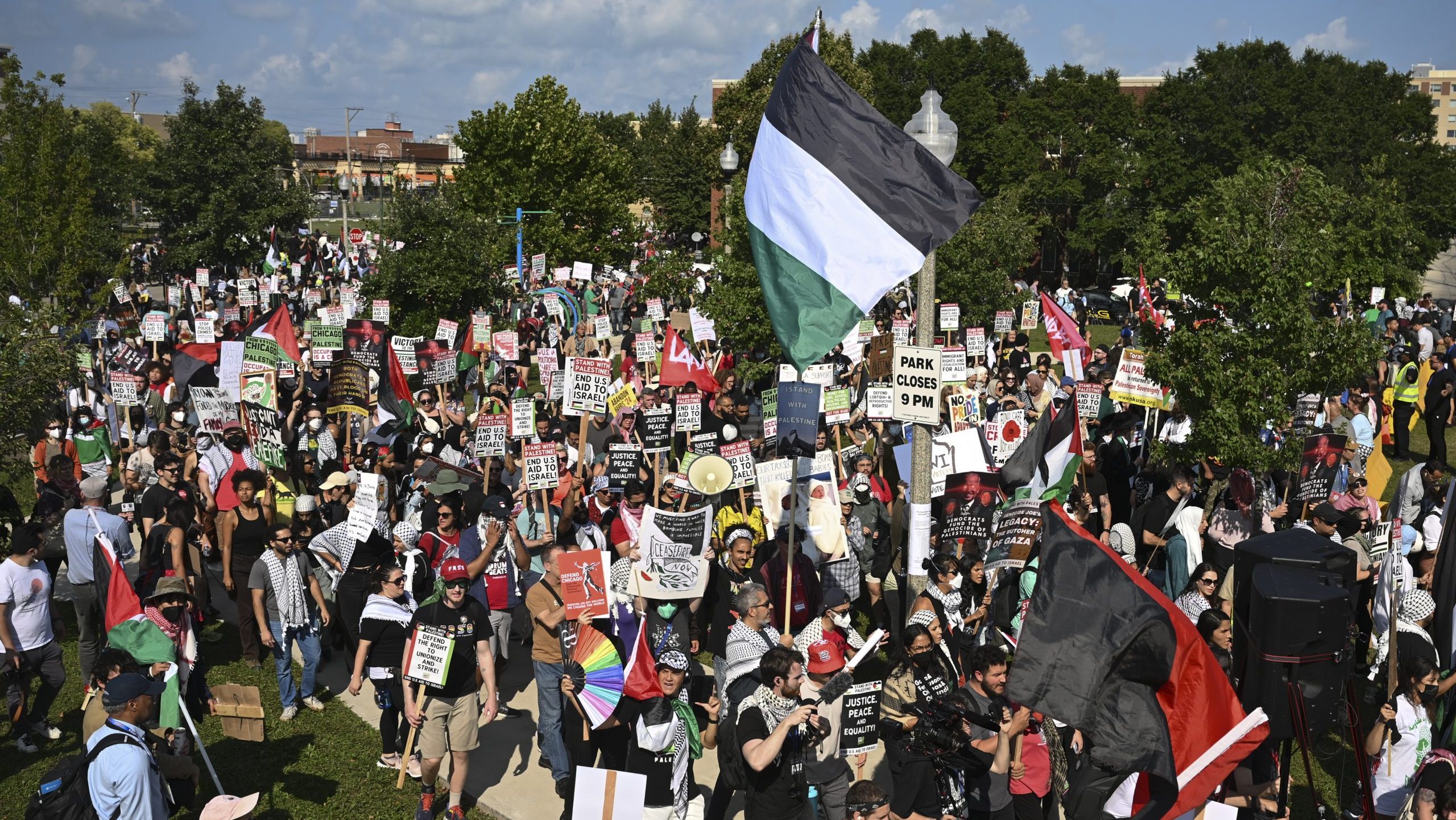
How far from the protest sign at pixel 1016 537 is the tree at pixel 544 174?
33.9 metres

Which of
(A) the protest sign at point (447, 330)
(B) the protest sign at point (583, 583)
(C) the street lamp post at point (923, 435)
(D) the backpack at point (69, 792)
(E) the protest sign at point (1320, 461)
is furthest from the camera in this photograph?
(A) the protest sign at point (447, 330)

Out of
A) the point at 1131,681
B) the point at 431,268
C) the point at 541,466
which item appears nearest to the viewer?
the point at 1131,681

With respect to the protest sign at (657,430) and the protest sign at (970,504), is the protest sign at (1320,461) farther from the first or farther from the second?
the protest sign at (657,430)

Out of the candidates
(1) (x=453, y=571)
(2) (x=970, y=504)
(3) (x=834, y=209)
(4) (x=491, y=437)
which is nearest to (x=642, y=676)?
(1) (x=453, y=571)

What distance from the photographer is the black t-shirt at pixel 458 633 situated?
323 inches

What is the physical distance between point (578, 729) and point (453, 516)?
3241mm

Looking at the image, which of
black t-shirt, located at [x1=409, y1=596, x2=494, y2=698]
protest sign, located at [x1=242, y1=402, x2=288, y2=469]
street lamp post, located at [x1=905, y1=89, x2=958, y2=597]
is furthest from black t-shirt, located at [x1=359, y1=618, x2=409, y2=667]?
protest sign, located at [x1=242, y1=402, x2=288, y2=469]

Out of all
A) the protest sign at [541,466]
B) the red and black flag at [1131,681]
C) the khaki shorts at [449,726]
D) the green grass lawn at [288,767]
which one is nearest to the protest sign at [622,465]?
the protest sign at [541,466]

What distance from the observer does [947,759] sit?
22.1 ft

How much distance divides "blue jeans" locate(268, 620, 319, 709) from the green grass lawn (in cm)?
24

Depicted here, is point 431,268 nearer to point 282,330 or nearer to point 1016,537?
point 282,330

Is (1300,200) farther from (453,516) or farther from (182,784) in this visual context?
(182,784)

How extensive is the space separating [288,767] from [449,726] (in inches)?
77.1

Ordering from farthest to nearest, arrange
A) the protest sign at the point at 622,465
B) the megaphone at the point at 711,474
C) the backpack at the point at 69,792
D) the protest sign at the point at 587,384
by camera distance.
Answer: the protest sign at the point at 587,384 < the protest sign at the point at 622,465 < the megaphone at the point at 711,474 < the backpack at the point at 69,792
